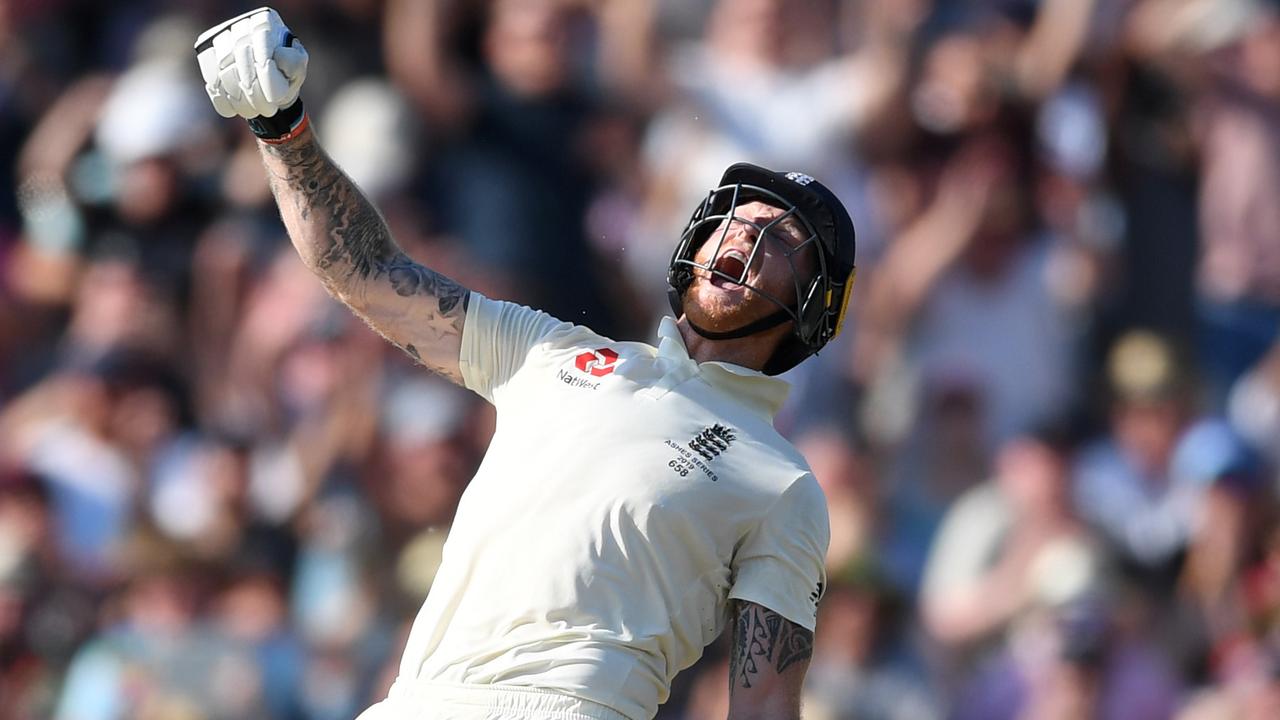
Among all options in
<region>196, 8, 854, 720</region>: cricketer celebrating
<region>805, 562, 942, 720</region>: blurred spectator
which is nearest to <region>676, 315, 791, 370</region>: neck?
<region>196, 8, 854, 720</region>: cricketer celebrating

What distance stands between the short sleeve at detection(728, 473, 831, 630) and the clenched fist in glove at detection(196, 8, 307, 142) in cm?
161

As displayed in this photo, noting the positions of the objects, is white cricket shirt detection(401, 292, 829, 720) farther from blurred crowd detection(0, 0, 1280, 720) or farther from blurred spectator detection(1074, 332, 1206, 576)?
blurred spectator detection(1074, 332, 1206, 576)

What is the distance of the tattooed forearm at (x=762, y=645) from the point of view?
4.61 m

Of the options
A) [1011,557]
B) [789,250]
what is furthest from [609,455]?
[1011,557]

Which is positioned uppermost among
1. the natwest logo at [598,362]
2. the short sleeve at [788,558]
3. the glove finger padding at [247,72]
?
the glove finger padding at [247,72]

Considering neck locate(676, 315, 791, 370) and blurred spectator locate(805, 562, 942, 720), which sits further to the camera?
blurred spectator locate(805, 562, 942, 720)

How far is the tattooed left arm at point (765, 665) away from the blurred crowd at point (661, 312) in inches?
159

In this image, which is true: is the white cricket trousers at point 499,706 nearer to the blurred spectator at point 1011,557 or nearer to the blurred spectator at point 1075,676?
the blurred spectator at point 1075,676

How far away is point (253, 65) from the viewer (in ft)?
15.8

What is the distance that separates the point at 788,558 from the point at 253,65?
1.80 m

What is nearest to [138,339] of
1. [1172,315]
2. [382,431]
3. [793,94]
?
[382,431]

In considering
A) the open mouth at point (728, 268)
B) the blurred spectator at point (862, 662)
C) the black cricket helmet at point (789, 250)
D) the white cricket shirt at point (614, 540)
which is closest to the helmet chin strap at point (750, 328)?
the black cricket helmet at point (789, 250)

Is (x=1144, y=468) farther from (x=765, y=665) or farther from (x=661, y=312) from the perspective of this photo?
(x=765, y=665)

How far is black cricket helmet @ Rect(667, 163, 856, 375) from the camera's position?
5.17 meters
